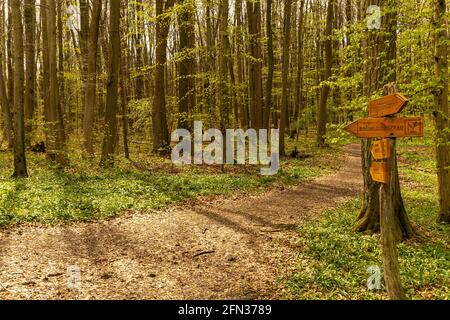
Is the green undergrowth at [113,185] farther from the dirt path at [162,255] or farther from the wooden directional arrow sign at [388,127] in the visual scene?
the wooden directional arrow sign at [388,127]

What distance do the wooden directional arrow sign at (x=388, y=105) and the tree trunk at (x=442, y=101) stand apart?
3.42 metres

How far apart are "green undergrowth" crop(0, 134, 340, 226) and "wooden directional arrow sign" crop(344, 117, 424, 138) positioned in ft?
23.8

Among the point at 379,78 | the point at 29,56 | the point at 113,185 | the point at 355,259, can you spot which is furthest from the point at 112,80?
the point at 355,259

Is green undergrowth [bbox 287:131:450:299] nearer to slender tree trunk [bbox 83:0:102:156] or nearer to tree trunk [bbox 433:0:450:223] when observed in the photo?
tree trunk [bbox 433:0:450:223]

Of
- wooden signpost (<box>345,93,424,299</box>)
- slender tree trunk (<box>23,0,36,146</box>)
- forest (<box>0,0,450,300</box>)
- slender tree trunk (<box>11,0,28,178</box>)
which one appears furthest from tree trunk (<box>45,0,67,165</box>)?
wooden signpost (<box>345,93,424,299</box>)

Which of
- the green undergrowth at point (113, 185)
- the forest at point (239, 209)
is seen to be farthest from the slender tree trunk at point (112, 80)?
the green undergrowth at point (113, 185)

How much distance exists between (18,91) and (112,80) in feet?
12.4

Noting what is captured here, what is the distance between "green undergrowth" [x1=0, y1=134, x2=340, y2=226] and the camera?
10539 millimetres

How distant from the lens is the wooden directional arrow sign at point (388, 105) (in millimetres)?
4863

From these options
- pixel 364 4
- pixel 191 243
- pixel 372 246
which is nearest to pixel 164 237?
pixel 191 243

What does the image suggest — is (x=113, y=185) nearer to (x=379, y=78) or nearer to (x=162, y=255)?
(x=162, y=255)

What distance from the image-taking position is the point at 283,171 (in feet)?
58.3
